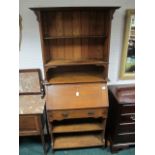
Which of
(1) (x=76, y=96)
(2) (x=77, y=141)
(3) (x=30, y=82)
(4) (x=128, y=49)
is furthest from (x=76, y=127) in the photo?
(4) (x=128, y=49)

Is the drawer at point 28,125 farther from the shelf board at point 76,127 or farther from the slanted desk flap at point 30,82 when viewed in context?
the slanted desk flap at point 30,82

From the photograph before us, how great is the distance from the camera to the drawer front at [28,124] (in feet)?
6.50

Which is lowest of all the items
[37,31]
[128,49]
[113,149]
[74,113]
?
[113,149]

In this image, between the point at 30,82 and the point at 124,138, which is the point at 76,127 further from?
the point at 30,82

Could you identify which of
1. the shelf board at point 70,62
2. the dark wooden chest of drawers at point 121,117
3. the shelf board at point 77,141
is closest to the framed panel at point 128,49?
the dark wooden chest of drawers at point 121,117

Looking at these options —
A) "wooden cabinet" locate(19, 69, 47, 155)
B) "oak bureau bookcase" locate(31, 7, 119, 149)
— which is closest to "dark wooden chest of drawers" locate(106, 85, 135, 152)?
"oak bureau bookcase" locate(31, 7, 119, 149)

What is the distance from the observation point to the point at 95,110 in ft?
6.62

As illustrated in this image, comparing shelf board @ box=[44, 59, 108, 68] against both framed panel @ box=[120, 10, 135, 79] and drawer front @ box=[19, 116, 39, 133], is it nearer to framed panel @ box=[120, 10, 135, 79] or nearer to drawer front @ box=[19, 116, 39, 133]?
framed panel @ box=[120, 10, 135, 79]

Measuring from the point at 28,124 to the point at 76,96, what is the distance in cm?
62

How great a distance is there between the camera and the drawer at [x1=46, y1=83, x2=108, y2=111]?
6.49ft

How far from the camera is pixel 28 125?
6.70ft
